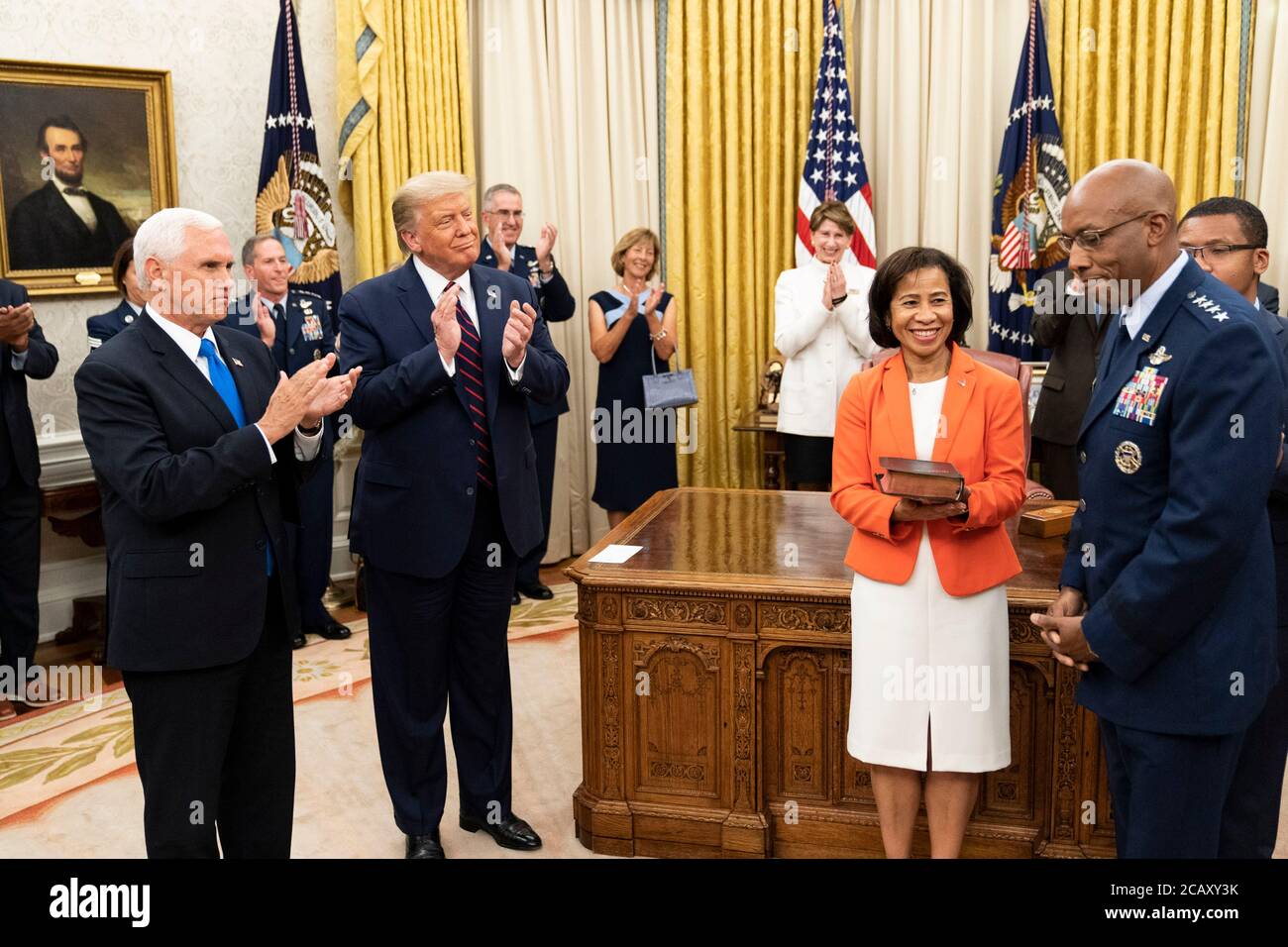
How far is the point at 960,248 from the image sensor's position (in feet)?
22.6

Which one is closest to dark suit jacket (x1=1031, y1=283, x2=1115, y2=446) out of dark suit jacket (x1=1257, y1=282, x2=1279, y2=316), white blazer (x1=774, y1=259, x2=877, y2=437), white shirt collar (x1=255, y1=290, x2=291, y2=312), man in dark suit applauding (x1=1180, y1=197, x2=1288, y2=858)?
dark suit jacket (x1=1257, y1=282, x2=1279, y2=316)

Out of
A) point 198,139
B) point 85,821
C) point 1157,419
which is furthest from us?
point 198,139

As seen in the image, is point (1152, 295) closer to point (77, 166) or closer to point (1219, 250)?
point (1219, 250)

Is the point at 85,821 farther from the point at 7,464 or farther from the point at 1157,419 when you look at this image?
the point at 1157,419

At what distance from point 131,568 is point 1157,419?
204 centimetres

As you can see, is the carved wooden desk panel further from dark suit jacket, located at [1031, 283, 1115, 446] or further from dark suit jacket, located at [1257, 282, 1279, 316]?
dark suit jacket, located at [1257, 282, 1279, 316]

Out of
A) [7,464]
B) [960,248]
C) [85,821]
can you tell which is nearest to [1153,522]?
[85,821]

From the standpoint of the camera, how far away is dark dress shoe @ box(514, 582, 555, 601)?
639 centimetres

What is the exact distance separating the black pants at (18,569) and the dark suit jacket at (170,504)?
2688 millimetres

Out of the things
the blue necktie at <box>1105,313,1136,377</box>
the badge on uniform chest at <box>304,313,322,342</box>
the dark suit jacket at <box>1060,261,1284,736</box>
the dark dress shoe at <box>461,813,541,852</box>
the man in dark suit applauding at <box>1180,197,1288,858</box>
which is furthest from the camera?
the badge on uniform chest at <box>304,313,322,342</box>

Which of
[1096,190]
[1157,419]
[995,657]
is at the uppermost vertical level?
[1096,190]

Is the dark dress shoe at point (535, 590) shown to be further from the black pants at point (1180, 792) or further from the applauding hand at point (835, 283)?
the black pants at point (1180, 792)

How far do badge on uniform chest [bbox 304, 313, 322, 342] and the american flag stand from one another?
279cm
